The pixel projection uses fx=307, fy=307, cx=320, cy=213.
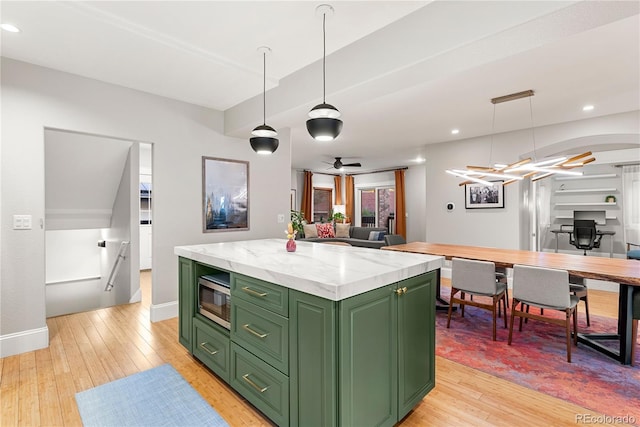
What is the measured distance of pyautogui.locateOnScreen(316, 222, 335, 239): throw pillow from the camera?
8.71 metres

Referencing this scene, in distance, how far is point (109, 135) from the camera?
10.9ft

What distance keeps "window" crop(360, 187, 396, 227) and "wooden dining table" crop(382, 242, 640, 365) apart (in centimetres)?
651

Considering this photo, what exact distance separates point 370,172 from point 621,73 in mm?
7603

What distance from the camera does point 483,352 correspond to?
2816mm

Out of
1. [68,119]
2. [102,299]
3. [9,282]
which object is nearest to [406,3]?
[68,119]

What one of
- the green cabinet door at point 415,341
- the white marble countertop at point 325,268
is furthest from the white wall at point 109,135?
the green cabinet door at point 415,341

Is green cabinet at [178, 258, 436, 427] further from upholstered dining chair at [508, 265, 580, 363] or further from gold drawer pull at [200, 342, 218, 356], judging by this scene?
upholstered dining chair at [508, 265, 580, 363]

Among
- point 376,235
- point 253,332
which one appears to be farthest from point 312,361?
point 376,235

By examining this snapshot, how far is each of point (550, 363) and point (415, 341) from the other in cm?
165

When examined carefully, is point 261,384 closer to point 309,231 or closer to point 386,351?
point 386,351

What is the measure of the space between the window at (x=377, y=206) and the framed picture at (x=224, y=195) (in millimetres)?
6640

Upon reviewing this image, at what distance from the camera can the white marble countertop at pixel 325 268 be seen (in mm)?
1454

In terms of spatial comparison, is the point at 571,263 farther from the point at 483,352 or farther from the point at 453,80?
the point at 453,80

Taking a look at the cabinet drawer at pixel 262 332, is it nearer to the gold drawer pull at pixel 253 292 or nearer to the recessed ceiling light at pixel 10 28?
the gold drawer pull at pixel 253 292
